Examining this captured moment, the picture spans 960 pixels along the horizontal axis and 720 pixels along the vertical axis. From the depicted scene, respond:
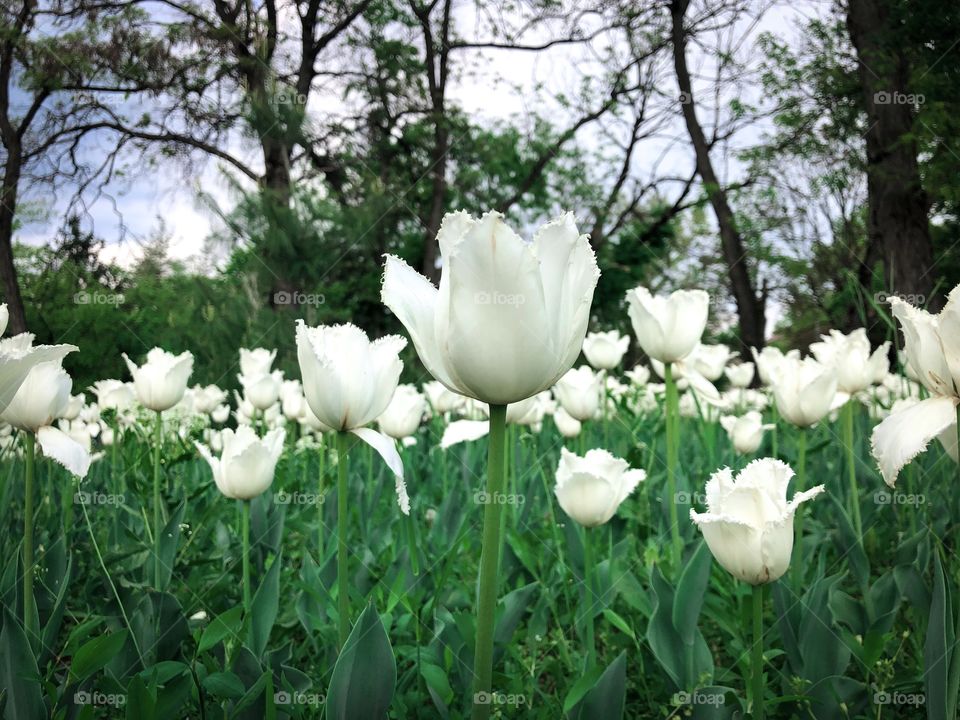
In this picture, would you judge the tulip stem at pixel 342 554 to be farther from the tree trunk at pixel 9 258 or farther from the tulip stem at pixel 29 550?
the tree trunk at pixel 9 258

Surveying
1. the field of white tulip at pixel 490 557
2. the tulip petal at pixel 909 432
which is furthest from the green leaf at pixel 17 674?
the tulip petal at pixel 909 432

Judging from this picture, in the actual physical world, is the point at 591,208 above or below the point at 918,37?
above

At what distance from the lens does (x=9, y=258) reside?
2.62 m

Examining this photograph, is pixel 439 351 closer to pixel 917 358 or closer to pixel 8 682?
pixel 917 358

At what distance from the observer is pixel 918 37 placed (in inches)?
209

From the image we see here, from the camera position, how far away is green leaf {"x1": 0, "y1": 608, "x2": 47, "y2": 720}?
0.96 metres

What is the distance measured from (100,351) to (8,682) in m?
3.72

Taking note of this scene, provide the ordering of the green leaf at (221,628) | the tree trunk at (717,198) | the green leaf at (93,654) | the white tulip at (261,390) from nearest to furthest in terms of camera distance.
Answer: the green leaf at (93,654) → the green leaf at (221,628) → the white tulip at (261,390) → the tree trunk at (717,198)

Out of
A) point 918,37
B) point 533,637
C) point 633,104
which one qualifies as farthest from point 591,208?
point 533,637

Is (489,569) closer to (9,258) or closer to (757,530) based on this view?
(757,530)

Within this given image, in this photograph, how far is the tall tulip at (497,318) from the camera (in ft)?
2.28

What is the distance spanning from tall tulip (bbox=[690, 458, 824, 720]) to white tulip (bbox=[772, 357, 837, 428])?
2.34ft

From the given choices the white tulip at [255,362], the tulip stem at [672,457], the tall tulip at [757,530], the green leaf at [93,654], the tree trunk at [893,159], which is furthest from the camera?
the tree trunk at [893,159]

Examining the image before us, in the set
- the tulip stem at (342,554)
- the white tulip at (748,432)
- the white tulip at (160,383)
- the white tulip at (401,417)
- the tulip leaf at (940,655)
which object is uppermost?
the white tulip at (160,383)
